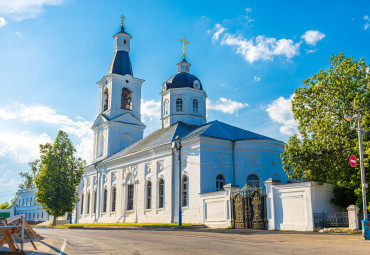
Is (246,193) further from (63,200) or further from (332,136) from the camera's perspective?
(63,200)

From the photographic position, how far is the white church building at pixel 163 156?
102 feet

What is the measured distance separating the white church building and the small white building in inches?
909

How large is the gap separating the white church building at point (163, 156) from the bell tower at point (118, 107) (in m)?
0.12

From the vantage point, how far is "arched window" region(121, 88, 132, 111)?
159ft

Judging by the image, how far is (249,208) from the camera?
2444 centimetres

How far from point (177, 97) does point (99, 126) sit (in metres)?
13.0

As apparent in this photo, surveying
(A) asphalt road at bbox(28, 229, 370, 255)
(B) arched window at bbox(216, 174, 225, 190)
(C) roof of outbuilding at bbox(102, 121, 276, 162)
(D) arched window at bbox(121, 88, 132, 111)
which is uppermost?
(D) arched window at bbox(121, 88, 132, 111)

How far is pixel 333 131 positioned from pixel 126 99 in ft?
104

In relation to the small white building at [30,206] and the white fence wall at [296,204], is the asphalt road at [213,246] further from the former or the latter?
the small white building at [30,206]

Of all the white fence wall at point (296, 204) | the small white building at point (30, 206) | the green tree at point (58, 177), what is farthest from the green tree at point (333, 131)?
the small white building at point (30, 206)

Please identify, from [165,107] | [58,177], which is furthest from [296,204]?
[58,177]

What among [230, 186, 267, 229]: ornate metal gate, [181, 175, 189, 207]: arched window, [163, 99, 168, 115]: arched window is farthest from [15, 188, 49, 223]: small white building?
[230, 186, 267, 229]: ornate metal gate

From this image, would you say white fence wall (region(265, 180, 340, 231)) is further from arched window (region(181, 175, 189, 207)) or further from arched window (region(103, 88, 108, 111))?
arched window (region(103, 88, 108, 111))

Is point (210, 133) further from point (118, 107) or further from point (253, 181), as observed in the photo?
point (118, 107)
